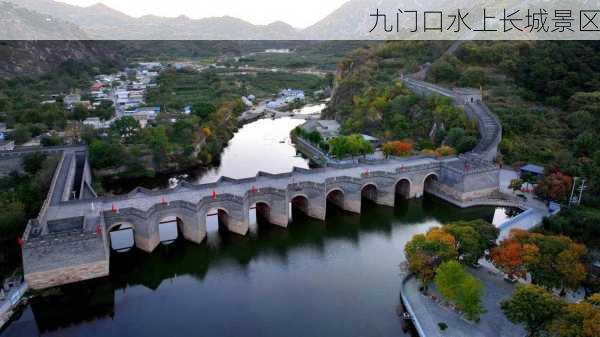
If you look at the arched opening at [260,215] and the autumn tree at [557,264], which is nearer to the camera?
the autumn tree at [557,264]

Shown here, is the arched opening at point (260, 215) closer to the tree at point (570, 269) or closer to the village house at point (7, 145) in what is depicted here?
the tree at point (570, 269)

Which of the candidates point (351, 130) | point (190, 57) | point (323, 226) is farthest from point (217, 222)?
point (190, 57)

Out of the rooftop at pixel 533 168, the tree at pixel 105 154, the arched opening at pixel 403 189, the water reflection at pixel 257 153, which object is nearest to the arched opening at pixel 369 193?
the arched opening at pixel 403 189

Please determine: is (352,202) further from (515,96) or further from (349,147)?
(515,96)

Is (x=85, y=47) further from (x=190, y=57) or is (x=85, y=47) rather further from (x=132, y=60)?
(x=190, y=57)

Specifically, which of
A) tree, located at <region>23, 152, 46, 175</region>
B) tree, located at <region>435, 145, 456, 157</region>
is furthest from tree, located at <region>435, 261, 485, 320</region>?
tree, located at <region>23, 152, 46, 175</region>

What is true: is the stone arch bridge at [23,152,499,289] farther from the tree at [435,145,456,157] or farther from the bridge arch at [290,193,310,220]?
the tree at [435,145,456,157]
